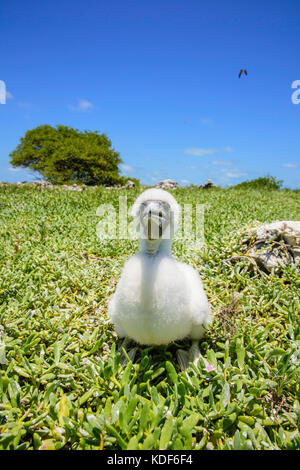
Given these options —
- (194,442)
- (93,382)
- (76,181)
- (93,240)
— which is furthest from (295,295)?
(76,181)

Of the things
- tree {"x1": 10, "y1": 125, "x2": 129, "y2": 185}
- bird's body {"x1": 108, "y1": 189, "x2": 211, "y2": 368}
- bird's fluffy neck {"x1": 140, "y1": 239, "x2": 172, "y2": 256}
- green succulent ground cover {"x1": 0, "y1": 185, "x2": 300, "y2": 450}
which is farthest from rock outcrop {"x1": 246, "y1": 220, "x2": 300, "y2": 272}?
tree {"x1": 10, "y1": 125, "x2": 129, "y2": 185}

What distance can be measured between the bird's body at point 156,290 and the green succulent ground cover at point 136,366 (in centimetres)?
26

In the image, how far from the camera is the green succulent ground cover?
1.67 metres

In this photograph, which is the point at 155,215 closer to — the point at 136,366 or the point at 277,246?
the point at 136,366

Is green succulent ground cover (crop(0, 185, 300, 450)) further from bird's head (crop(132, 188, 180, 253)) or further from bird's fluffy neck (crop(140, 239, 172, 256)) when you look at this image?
bird's head (crop(132, 188, 180, 253))

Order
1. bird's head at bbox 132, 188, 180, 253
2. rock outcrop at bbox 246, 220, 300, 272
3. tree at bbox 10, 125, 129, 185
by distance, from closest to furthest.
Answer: bird's head at bbox 132, 188, 180, 253 < rock outcrop at bbox 246, 220, 300, 272 < tree at bbox 10, 125, 129, 185

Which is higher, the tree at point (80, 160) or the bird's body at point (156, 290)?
the tree at point (80, 160)

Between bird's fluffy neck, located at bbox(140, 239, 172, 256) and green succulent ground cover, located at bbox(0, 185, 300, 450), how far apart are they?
2.50 feet

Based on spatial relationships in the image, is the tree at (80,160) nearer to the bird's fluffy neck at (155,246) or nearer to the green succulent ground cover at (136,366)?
the green succulent ground cover at (136,366)

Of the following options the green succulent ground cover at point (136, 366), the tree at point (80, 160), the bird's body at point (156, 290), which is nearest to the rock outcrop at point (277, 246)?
the green succulent ground cover at point (136, 366)

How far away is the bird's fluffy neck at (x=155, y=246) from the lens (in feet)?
7.20

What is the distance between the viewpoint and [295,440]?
160 centimetres

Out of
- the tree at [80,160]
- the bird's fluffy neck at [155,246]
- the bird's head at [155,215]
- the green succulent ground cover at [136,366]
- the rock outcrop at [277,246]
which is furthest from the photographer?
the tree at [80,160]
